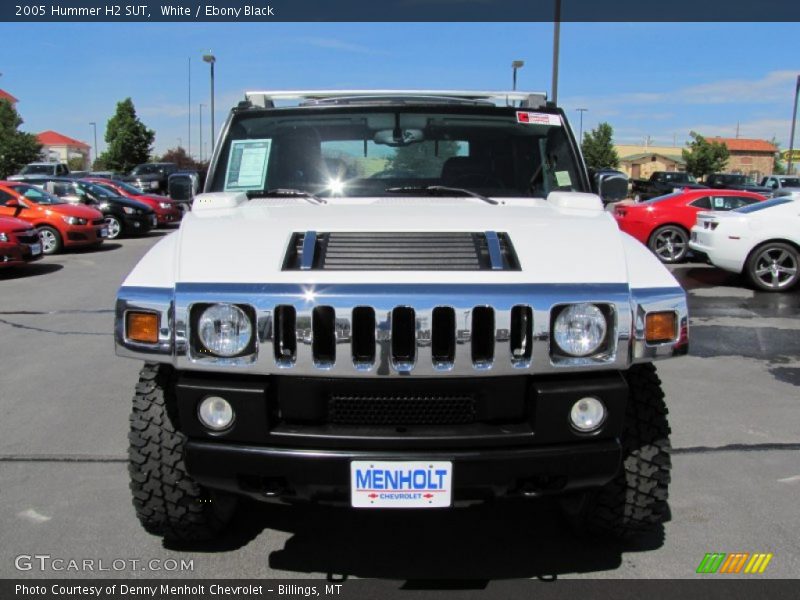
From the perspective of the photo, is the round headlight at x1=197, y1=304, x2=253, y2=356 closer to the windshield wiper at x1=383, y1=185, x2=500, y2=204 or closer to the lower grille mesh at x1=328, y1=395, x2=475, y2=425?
the lower grille mesh at x1=328, y1=395, x2=475, y2=425

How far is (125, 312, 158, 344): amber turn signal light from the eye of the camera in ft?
8.95

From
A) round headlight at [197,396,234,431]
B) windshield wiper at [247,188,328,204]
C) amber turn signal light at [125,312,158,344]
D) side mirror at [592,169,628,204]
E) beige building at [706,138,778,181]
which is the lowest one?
round headlight at [197,396,234,431]

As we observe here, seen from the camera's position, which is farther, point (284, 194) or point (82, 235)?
point (82, 235)

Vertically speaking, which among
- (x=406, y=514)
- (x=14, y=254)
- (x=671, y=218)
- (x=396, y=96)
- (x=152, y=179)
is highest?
(x=396, y=96)

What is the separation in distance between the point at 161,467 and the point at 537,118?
2603mm

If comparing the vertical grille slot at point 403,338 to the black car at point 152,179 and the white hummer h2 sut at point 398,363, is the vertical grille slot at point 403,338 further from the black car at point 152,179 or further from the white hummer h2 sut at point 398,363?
the black car at point 152,179

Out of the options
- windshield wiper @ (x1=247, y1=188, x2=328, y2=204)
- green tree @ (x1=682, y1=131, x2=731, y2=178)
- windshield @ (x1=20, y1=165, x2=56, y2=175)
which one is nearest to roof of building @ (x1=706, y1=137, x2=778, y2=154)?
green tree @ (x1=682, y1=131, x2=731, y2=178)

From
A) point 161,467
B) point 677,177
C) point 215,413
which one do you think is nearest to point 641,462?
point 215,413

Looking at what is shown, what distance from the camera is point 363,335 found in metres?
2.63

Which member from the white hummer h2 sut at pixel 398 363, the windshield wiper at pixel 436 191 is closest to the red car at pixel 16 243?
the windshield wiper at pixel 436 191

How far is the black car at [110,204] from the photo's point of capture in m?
18.7

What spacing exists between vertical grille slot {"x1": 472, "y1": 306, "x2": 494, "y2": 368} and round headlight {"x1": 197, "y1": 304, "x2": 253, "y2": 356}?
0.80 m

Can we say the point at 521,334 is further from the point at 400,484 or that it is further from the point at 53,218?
the point at 53,218
